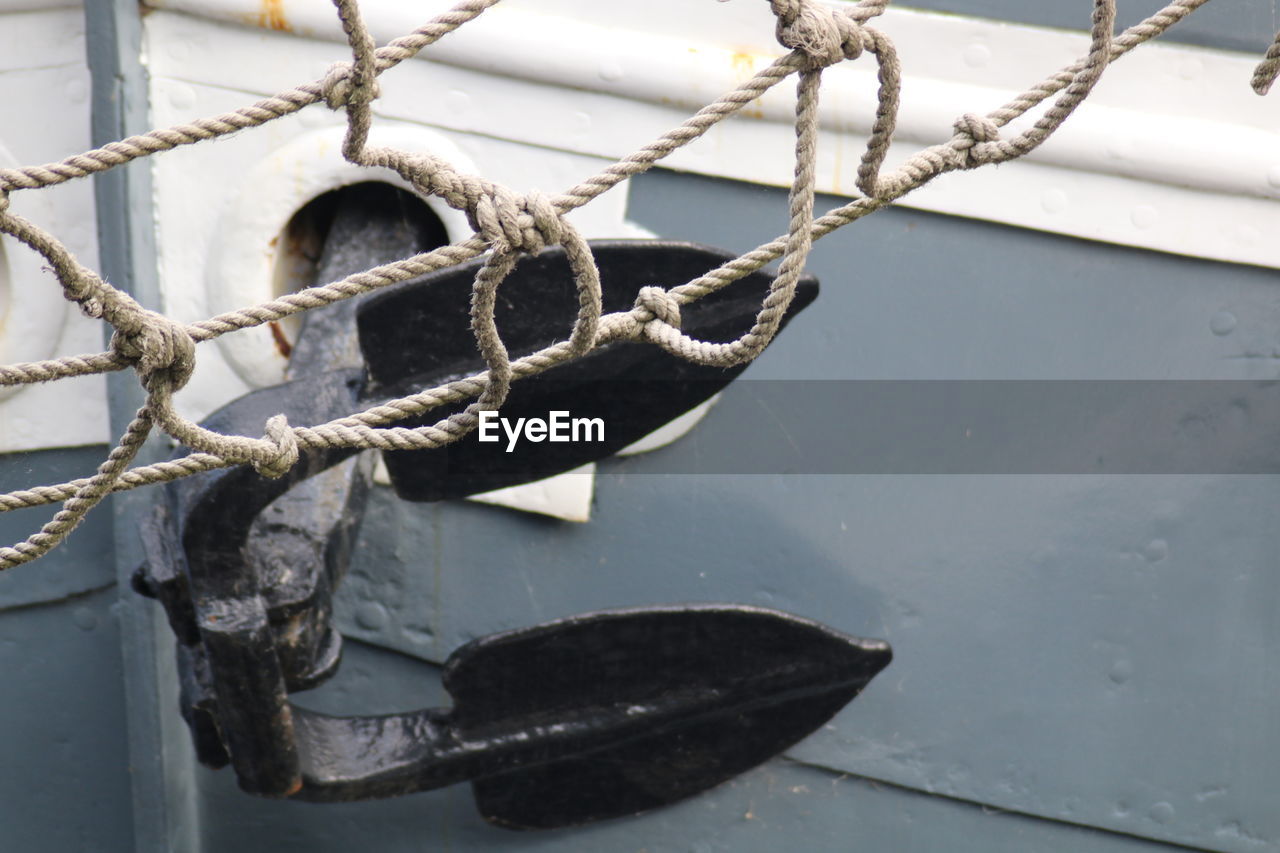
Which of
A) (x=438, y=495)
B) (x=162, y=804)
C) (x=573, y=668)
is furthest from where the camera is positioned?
(x=162, y=804)

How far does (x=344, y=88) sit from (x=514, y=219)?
0.48ft

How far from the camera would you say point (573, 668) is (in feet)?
4.71

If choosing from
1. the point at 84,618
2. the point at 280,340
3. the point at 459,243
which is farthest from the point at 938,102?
the point at 84,618

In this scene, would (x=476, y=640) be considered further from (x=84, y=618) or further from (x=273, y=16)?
(x=273, y=16)

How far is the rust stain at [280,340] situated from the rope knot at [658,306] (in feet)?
2.44

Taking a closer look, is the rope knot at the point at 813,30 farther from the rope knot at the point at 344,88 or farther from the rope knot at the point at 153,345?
the rope knot at the point at 153,345

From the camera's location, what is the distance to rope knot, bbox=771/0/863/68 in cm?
88

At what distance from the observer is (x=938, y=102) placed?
137cm

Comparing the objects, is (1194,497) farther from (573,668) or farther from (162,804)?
(162,804)

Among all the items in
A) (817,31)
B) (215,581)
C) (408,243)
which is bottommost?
(215,581)

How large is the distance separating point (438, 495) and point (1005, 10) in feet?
2.72

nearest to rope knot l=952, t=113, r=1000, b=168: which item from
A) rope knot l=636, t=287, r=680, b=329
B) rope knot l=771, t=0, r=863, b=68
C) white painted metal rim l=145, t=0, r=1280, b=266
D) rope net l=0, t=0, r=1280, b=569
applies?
rope net l=0, t=0, r=1280, b=569

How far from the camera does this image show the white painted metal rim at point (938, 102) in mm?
Answer: 1364

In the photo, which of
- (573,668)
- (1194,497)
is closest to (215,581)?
(573,668)
